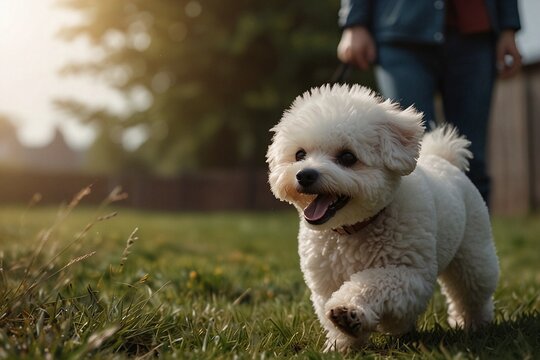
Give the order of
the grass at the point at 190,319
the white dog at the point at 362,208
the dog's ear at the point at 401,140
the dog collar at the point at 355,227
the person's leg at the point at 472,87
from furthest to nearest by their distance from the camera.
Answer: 1. the person's leg at the point at 472,87
2. the dog collar at the point at 355,227
3. the dog's ear at the point at 401,140
4. the white dog at the point at 362,208
5. the grass at the point at 190,319

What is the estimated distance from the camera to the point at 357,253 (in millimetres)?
3104

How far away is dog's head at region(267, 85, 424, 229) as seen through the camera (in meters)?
2.96

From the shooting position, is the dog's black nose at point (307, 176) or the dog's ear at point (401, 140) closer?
the dog's black nose at point (307, 176)

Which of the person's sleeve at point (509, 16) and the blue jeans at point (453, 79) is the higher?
the person's sleeve at point (509, 16)

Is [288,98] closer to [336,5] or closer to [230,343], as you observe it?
[336,5]

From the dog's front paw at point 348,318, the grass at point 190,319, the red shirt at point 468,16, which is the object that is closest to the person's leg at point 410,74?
the red shirt at point 468,16

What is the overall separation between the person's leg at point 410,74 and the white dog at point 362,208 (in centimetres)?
87

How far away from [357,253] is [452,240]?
1.85 ft

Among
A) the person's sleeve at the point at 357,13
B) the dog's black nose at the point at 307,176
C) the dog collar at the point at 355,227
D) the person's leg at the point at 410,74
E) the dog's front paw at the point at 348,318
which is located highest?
the person's sleeve at the point at 357,13

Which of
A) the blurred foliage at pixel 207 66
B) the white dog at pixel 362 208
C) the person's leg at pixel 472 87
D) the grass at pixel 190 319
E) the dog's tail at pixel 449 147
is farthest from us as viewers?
the blurred foliage at pixel 207 66

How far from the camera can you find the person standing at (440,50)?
4184 millimetres

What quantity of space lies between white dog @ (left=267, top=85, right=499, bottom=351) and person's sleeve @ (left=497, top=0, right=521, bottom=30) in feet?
5.28

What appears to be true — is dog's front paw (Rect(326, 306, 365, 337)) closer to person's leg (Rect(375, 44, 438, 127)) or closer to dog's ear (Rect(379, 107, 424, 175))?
dog's ear (Rect(379, 107, 424, 175))

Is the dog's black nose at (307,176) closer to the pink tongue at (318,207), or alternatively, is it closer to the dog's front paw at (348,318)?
the pink tongue at (318,207)
